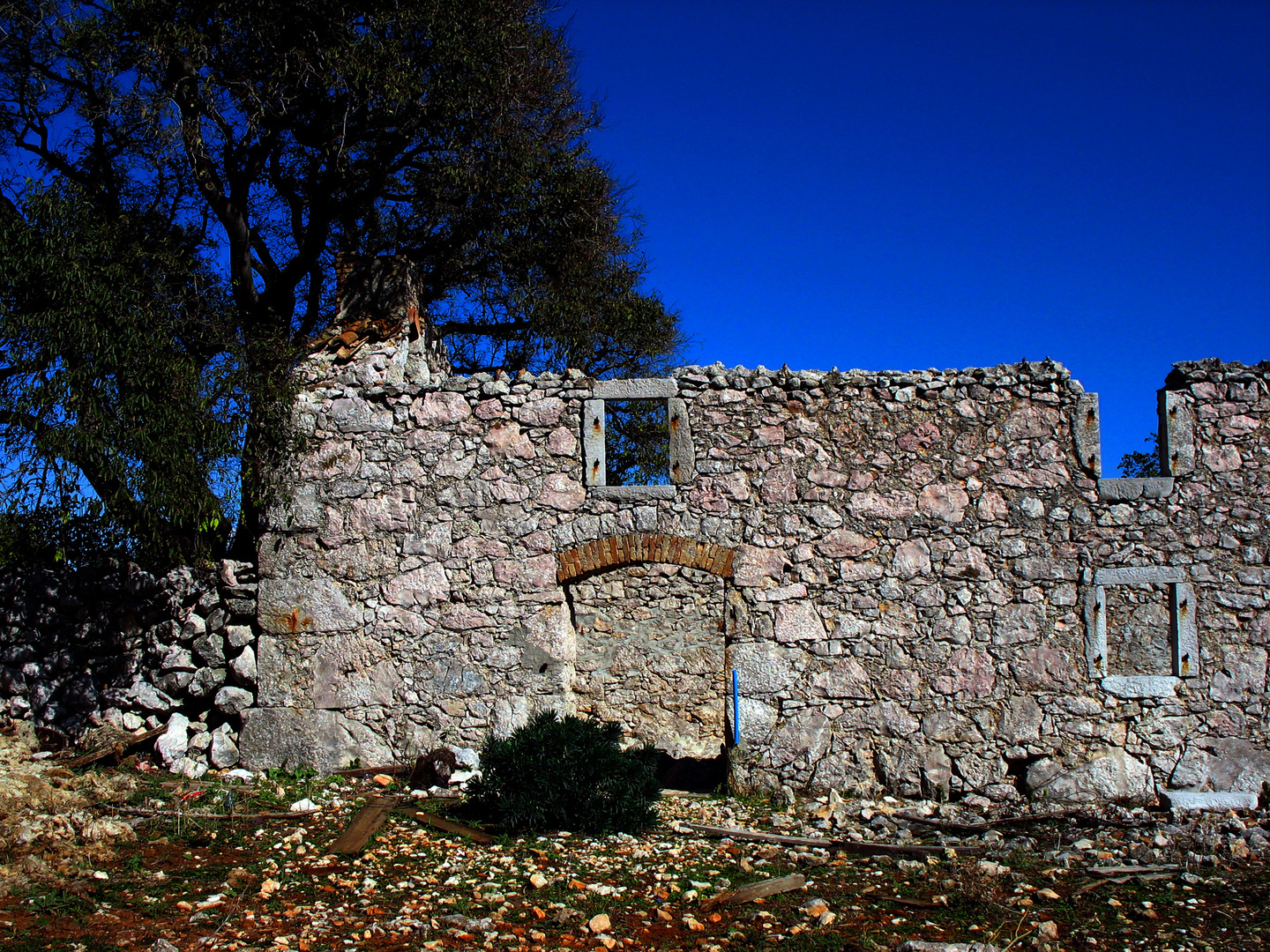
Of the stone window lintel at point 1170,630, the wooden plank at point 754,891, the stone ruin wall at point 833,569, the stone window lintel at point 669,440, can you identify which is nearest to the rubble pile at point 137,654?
the stone ruin wall at point 833,569

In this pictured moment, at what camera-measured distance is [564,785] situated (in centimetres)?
616

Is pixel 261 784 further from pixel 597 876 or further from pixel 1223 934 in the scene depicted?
pixel 1223 934

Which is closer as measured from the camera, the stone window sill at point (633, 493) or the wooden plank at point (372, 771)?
the wooden plank at point (372, 771)

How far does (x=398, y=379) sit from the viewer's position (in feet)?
27.4

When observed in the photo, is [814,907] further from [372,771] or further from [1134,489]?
[1134,489]

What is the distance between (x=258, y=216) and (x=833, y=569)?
9.42 m

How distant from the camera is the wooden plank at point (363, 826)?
5.78 m

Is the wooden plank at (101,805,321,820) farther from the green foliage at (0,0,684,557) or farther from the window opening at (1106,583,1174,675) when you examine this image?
the window opening at (1106,583,1174,675)

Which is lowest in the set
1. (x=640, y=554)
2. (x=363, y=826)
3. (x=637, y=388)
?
(x=363, y=826)

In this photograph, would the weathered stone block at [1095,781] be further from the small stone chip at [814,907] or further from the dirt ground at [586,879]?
the small stone chip at [814,907]

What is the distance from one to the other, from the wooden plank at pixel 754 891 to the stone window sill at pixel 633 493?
10.8 feet

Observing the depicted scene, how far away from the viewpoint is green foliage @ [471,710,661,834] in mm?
6156

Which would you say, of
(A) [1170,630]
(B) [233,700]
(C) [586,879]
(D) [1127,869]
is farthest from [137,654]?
(A) [1170,630]

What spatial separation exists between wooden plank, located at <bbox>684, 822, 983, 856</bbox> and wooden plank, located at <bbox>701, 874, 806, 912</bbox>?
0.81 m
